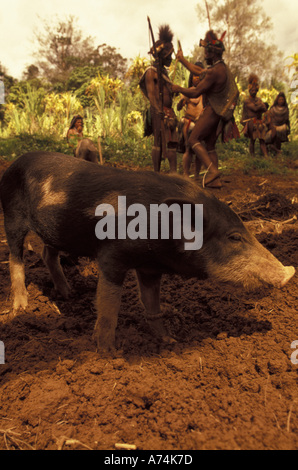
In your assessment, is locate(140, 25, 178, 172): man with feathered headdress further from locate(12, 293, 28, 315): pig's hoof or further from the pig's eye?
the pig's eye

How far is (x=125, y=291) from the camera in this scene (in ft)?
10.4

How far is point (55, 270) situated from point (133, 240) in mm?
1290

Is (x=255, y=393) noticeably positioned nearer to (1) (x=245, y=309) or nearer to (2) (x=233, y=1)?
(1) (x=245, y=309)

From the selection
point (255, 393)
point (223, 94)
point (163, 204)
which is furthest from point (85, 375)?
point (223, 94)

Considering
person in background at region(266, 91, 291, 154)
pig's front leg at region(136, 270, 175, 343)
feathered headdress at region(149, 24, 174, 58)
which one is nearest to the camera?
pig's front leg at region(136, 270, 175, 343)

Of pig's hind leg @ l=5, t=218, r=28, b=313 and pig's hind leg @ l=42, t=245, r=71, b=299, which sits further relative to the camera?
pig's hind leg @ l=42, t=245, r=71, b=299

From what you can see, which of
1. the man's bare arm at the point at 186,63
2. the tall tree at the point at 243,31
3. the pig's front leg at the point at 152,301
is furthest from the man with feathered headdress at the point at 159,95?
the tall tree at the point at 243,31

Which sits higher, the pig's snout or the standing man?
the standing man

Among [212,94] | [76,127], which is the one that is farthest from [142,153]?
[212,94]

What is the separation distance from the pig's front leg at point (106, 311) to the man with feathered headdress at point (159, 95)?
3.92 metres

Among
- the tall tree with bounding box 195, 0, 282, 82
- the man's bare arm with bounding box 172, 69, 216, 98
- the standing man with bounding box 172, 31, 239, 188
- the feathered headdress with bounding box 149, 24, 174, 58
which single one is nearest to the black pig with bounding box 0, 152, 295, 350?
the man's bare arm with bounding box 172, 69, 216, 98

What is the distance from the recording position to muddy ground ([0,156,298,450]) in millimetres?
1510

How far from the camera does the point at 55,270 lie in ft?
10.0

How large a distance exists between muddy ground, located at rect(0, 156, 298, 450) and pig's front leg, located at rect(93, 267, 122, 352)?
84mm
